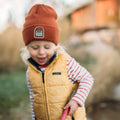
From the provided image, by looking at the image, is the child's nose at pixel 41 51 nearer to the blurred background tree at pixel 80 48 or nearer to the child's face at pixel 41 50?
the child's face at pixel 41 50

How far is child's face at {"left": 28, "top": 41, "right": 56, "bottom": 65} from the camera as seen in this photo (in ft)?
5.38

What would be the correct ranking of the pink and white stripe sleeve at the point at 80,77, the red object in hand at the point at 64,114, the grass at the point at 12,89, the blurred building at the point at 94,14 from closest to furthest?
the red object in hand at the point at 64,114, the pink and white stripe sleeve at the point at 80,77, the grass at the point at 12,89, the blurred building at the point at 94,14

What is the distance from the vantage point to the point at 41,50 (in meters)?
1.62

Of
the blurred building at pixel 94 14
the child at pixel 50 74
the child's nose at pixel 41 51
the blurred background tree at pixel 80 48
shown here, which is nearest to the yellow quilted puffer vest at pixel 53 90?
the child at pixel 50 74

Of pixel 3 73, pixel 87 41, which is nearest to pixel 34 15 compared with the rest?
pixel 3 73

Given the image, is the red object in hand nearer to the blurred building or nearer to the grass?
the grass

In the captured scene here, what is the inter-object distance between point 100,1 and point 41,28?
529cm

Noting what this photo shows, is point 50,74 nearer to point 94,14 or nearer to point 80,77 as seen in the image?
point 80,77

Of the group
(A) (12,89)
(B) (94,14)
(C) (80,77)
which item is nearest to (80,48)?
(B) (94,14)

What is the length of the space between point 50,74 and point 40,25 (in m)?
0.39

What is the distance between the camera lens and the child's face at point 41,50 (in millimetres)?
1638

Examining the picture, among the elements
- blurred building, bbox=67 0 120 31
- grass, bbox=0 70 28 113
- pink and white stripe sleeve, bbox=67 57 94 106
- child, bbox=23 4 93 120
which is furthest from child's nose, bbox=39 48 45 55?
blurred building, bbox=67 0 120 31

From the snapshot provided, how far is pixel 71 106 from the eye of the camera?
60.9 inches

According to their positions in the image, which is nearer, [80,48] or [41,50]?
[41,50]
